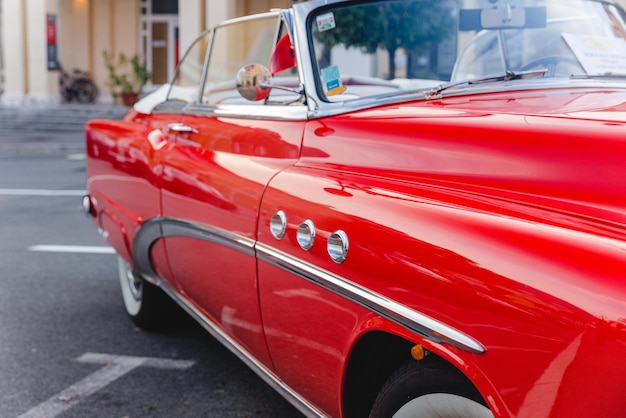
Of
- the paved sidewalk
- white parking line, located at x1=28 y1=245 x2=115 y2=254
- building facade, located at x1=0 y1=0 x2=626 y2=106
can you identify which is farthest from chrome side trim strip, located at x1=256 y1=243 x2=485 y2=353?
building facade, located at x1=0 y1=0 x2=626 y2=106

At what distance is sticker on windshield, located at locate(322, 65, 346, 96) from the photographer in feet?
9.27

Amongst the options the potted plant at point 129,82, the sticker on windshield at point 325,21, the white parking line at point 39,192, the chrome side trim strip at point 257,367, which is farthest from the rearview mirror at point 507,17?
the potted plant at point 129,82

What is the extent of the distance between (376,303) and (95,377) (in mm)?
2070

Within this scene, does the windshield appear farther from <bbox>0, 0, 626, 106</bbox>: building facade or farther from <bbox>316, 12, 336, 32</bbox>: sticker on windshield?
<bbox>0, 0, 626, 106</bbox>: building facade

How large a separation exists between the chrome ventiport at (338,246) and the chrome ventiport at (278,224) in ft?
0.85

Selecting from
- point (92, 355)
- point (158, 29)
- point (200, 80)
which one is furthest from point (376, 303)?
point (158, 29)

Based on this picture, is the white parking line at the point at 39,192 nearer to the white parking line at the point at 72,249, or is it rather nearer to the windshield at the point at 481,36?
the white parking line at the point at 72,249

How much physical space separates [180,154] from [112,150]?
35.5 inches

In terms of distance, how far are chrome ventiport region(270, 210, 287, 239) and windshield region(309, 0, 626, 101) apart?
0.56m

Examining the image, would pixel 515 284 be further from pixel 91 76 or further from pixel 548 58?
pixel 91 76

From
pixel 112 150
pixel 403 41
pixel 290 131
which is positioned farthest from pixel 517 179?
pixel 112 150

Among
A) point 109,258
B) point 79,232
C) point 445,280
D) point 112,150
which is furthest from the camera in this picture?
point 79,232

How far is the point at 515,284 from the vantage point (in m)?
1.54

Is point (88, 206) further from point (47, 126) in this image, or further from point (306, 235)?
point (47, 126)
